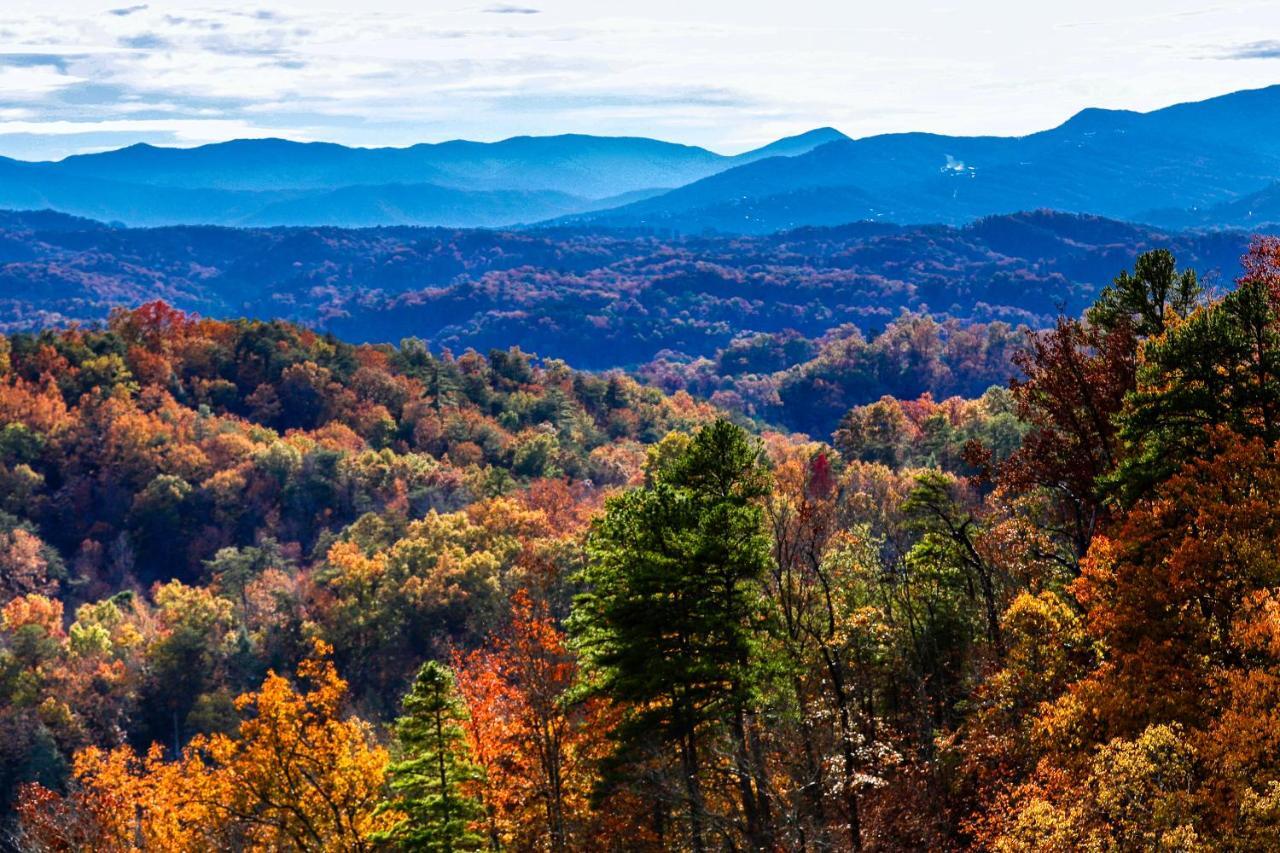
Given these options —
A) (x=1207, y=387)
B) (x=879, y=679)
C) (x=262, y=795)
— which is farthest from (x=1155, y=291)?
(x=262, y=795)

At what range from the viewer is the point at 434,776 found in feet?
96.8

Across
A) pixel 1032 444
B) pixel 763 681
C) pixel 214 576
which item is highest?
pixel 1032 444

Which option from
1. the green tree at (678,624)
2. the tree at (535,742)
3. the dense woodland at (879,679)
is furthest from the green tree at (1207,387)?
the tree at (535,742)

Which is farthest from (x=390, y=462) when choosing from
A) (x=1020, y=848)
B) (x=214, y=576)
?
(x=1020, y=848)

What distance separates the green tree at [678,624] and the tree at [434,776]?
4.45 meters

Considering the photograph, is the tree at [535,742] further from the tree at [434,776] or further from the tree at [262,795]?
the tree at [262,795]

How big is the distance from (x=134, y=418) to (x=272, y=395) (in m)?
24.0

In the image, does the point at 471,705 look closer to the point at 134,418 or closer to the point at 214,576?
the point at 214,576

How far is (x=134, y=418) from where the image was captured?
129125 millimetres

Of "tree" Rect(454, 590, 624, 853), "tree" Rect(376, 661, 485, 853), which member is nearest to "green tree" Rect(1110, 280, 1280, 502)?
"tree" Rect(454, 590, 624, 853)

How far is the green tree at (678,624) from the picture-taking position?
2612 centimetres

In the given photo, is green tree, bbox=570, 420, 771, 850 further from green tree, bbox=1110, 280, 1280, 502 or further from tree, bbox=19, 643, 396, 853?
tree, bbox=19, 643, 396, 853

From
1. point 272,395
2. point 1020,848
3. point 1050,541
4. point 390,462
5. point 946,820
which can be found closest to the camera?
point 1020,848

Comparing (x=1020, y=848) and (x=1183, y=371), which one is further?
(x=1183, y=371)
